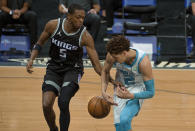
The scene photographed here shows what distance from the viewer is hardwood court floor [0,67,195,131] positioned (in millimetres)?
6543

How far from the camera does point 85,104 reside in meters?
7.59

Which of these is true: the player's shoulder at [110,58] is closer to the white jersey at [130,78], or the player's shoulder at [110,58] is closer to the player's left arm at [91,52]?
the white jersey at [130,78]

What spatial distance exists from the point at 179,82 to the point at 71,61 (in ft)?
12.5

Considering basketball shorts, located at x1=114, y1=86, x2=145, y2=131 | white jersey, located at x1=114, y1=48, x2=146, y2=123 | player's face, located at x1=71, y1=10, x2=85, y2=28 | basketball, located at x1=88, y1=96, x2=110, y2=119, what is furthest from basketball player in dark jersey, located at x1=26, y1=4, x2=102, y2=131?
basketball shorts, located at x1=114, y1=86, x2=145, y2=131

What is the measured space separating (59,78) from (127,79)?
0.91 meters

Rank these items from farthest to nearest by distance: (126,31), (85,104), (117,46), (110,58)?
(126,31)
(85,104)
(110,58)
(117,46)

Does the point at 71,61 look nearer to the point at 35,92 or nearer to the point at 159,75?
the point at 35,92

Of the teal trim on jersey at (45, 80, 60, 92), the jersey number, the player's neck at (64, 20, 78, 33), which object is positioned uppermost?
the player's neck at (64, 20, 78, 33)

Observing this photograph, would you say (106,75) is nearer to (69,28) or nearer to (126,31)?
(69,28)

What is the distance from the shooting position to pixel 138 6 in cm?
1112

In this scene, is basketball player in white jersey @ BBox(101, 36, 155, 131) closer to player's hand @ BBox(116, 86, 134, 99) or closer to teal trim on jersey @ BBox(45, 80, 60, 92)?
player's hand @ BBox(116, 86, 134, 99)

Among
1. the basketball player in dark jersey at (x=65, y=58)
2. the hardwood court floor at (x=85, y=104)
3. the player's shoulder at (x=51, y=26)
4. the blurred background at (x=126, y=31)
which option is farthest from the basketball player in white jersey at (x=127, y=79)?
the blurred background at (x=126, y=31)

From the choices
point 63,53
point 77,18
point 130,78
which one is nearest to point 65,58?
point 63,53

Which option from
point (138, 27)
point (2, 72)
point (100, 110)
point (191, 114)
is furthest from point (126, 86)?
point (138, 27)
